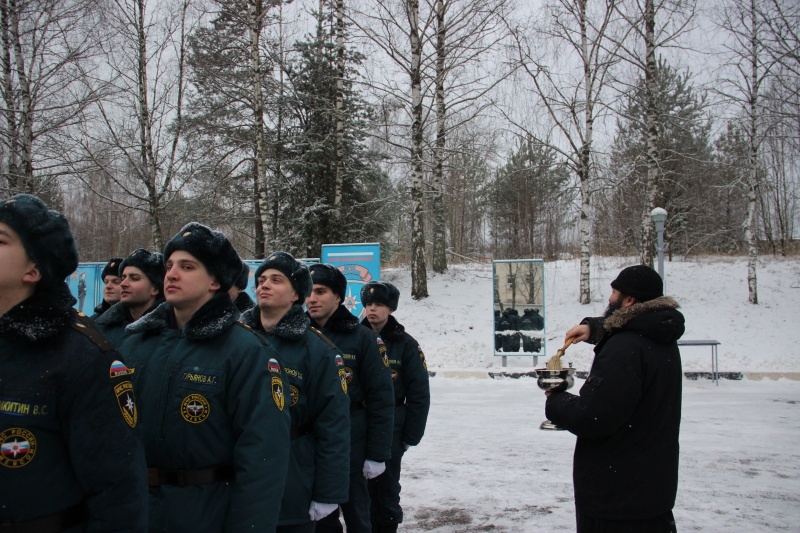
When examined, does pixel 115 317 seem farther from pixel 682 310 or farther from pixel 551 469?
pixel 682 310

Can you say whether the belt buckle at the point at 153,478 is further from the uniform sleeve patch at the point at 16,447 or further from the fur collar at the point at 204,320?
the uniform sleeve patch at the point at 16,447

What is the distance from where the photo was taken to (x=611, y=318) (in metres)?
3.01

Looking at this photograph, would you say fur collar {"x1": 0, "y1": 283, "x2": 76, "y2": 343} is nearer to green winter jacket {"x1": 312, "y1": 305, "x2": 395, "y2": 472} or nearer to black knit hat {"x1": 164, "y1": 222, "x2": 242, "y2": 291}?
black knit hat {"x1": 164, "y1": 222, "x2": 242, "y2": 291}

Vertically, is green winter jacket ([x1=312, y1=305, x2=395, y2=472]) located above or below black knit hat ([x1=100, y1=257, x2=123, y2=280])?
below

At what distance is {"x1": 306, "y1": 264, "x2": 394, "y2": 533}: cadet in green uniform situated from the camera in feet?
13.8

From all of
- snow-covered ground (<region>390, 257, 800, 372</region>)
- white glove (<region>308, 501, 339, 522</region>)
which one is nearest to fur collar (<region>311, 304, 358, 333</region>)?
white glove (<region>308, 501, 339, 522</region>)

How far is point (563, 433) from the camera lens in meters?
8.78

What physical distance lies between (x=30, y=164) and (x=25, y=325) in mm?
17219

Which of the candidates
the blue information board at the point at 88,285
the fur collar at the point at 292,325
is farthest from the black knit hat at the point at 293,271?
the blue information board at the point at 88,285

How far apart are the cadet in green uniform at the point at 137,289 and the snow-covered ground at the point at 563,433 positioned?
290 centimetres

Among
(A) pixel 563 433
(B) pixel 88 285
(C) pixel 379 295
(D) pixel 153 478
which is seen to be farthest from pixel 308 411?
(B) pixel 88 285

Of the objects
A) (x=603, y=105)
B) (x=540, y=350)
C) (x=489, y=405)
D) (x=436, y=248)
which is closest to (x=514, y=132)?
(x=603, y=105)

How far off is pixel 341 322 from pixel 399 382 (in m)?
1.14

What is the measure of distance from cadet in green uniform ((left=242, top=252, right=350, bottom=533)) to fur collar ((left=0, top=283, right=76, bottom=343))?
4.99 ft
